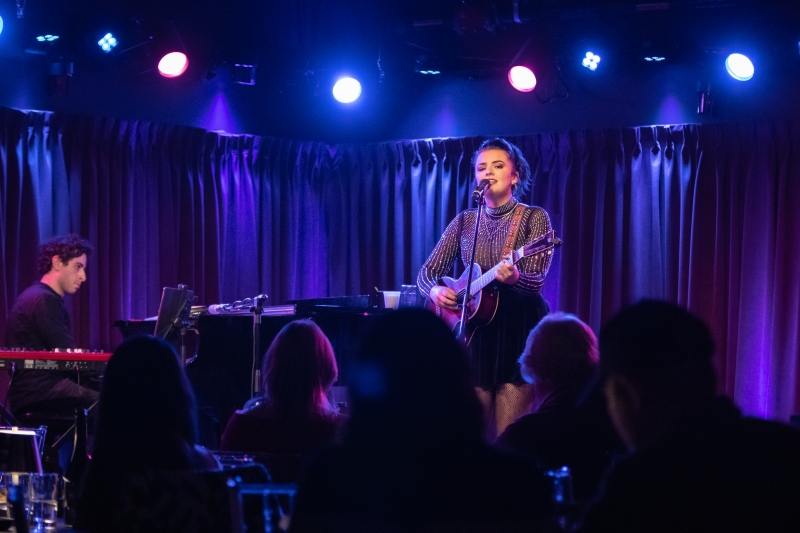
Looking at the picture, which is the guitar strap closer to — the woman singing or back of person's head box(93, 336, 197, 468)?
the woman singing

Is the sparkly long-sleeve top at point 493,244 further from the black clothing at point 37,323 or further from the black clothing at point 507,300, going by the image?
the black clothing at point 37,323

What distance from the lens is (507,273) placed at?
15.7ft

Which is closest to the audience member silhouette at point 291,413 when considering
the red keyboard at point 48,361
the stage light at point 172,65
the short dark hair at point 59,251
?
the red keyboard at point 48,361

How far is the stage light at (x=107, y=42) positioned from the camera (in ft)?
20.6

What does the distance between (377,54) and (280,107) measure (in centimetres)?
93

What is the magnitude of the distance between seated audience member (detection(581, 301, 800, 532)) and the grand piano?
3754mm

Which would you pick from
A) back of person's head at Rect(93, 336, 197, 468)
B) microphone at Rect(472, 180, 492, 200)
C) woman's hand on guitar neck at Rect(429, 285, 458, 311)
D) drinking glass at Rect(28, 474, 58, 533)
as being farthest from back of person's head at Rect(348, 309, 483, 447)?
microphone at Rect(472, 180, 492, 200)

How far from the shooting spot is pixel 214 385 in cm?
543

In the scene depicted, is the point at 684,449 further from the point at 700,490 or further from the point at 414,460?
the point at 414,460

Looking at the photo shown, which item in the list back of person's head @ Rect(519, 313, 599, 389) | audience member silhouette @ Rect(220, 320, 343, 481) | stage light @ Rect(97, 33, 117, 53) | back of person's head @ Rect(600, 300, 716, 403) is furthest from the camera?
stage light @ Rect(97, 33, 117, 53)

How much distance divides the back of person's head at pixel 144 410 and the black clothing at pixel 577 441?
2.94 ft

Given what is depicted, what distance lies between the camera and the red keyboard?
15.6ft

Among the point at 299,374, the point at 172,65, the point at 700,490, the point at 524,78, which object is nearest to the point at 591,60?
the point at 524,78

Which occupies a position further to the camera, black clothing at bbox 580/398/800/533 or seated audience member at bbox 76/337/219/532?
seated audience member at bbox 76/337/219/532
